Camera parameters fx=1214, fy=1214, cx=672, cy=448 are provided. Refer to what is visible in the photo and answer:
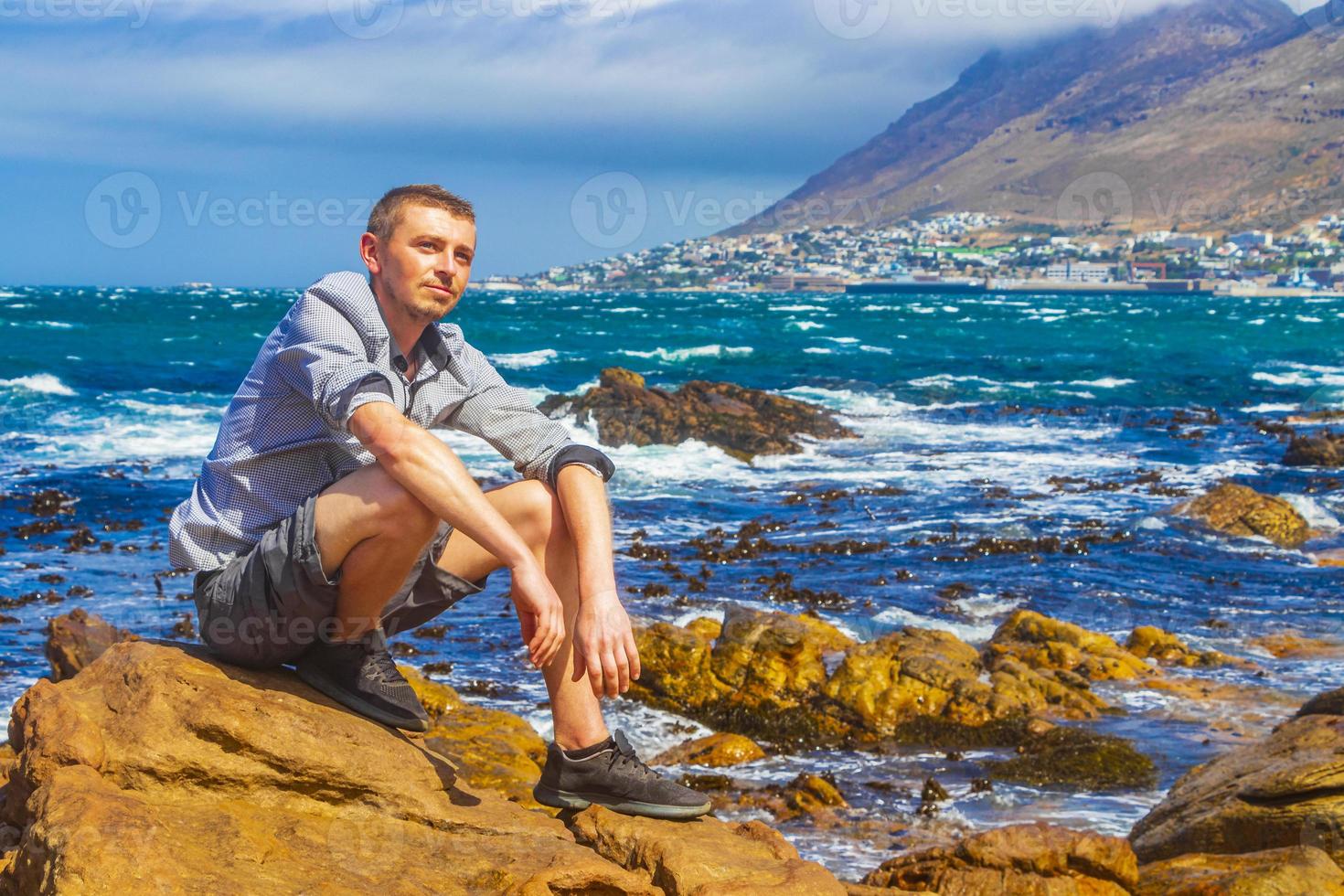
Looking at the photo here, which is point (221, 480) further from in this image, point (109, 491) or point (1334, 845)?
point (109, 491)

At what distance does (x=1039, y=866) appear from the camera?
4996mm

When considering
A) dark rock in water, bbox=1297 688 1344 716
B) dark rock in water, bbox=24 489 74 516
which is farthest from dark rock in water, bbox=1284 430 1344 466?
dark rock in water, bbox=24 489 74 516

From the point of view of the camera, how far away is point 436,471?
361 centimetres

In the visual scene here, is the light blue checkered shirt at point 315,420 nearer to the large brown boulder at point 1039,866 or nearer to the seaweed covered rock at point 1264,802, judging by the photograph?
the large brown boulder at point 1039,866

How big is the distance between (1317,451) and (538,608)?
75.2 ft

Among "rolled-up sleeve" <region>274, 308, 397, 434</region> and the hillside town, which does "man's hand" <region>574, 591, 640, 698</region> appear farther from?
the hillside town

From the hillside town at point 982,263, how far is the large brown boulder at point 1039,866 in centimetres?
14101

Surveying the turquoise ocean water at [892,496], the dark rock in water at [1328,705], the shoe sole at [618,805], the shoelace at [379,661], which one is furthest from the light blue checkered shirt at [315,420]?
the dark rock in water at [1328,705]

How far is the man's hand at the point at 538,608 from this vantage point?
A: 3.67 metres

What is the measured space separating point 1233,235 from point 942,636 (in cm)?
17070

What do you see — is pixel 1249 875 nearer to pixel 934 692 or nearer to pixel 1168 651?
pixel 934 692

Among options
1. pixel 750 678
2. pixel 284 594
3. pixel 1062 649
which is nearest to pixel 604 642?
pixel 284 594

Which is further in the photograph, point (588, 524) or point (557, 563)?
point (557, 563)

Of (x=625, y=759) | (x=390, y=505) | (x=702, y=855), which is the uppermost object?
(x=390, y=505)
